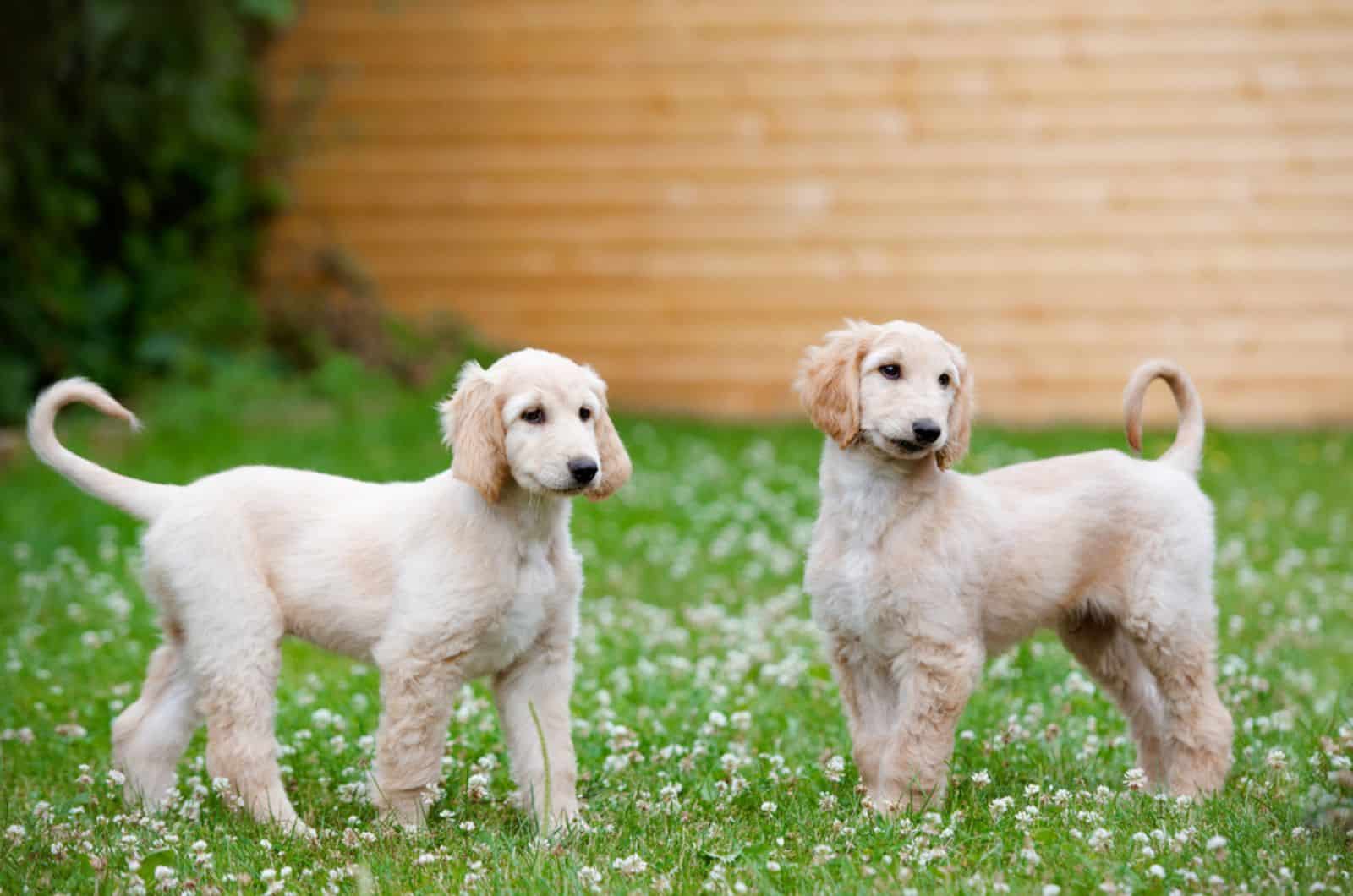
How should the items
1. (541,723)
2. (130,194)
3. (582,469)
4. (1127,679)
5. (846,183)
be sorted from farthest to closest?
(846,183) → (130,194) → (1127,679) → (541,723) → (582,469)

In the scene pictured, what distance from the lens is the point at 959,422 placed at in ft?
15.4

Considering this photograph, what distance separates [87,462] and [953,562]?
2723 mm

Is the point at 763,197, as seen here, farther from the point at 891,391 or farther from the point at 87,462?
the point at 87,462

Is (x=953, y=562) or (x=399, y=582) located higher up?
(x=953, y=562)

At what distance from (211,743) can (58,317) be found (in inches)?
352

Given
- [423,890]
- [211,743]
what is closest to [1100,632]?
[423,890]

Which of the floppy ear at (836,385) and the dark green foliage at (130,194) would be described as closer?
the floppy ear at (836,385)

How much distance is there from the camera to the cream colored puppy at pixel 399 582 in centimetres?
441

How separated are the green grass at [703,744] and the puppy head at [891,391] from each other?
107 centimetres

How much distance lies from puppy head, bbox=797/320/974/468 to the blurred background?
28.8 ft

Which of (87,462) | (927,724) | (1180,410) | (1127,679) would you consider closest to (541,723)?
(927,724)

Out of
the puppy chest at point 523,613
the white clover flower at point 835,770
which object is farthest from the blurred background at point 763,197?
the puppy chest at point 523,613

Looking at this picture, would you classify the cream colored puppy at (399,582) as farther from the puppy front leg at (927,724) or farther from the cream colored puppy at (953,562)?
the puppy front leg at (927,724)

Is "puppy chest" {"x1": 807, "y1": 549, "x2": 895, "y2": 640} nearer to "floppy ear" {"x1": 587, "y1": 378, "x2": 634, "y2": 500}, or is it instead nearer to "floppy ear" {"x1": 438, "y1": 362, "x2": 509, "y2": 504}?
"floppy ear" {"x1": 587, "y1": 378, "x2": 634, "y2": 500}
